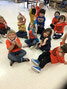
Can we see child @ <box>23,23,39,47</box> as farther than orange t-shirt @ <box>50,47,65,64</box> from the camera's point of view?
Yes

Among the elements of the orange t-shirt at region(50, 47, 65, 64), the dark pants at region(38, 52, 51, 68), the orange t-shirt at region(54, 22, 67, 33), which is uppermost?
the orange t-shirt at region(54, 22, 67, 33)

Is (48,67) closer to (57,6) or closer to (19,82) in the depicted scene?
(19,82)

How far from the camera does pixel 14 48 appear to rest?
1.78 m

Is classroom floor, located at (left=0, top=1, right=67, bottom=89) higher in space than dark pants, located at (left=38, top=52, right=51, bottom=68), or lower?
lower

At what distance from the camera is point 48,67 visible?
175 cm

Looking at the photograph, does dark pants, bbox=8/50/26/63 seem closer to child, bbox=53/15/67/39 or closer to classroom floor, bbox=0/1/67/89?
classroom floor, bbox=0/1/67/89

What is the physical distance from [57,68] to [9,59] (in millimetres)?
873

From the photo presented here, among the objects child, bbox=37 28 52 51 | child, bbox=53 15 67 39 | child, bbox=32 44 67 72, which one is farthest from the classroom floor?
child, bbox=53 15 67 39

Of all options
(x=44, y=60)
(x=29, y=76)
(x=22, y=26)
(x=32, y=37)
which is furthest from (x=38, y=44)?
(x=29, y=76)

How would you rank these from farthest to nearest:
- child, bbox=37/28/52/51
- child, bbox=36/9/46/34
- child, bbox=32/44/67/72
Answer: child, bbox=36/9/46/34
child, bbox=37/28/52/51
child, bbox=32/44/67/72

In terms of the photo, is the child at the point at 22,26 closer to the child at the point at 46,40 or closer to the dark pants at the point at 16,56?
the child at the point at 46,40

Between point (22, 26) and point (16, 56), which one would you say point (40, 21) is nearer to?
point (22, 26)

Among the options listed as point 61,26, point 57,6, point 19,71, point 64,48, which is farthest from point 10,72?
point 57,6

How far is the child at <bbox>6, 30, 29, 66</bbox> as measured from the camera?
5.36 feet
